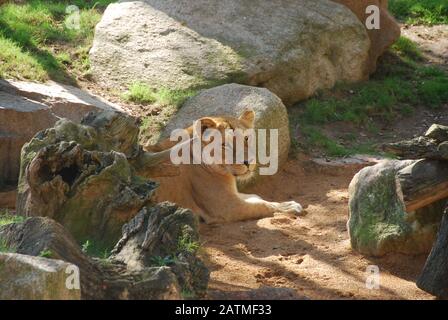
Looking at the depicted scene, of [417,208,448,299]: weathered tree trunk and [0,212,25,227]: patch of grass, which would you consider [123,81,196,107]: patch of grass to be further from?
[417,208,448,299]: weathered tree trunk

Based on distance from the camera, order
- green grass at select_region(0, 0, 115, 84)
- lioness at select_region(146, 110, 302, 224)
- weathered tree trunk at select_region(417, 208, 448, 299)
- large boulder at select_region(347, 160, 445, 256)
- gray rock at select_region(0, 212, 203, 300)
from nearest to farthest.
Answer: gray rock at select_region(0, 212, 203, 300) < weathered tree trunk at select_region(417, 208, 448, 299) < large boulder at select_region(347, 160, 445, 256) < lioness at select_region(146, 110, 302, 224) < green grass at select_region(0, 0, 115, 84)

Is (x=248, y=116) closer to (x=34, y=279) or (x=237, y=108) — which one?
(x=237, y=108)

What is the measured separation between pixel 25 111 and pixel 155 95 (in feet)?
7.22

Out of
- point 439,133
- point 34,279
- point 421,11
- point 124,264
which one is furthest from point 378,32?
point 34,279

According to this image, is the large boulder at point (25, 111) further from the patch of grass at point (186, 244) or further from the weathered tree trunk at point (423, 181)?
the weathered tree trunk at point (423, 181)

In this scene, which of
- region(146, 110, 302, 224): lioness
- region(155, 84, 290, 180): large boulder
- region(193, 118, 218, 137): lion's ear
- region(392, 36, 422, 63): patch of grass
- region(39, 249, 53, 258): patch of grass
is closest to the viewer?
region(39, 249, 53, 258): patch of grass

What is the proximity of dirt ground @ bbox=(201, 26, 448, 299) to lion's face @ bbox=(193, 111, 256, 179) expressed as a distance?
62 cm

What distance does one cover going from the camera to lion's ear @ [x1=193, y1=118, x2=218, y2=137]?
26.7ft

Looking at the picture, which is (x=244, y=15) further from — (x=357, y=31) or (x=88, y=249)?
(x=88, y=249)

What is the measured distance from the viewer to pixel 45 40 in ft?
37.2

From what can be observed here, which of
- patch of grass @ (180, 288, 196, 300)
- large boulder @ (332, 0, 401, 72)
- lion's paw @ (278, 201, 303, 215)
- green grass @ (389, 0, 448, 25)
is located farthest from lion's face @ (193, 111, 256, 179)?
green grass @ (389, 0, 448, 25)

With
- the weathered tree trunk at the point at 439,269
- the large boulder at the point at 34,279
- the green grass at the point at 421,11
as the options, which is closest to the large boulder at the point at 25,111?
the weathered tree trunk at the point at 439,269

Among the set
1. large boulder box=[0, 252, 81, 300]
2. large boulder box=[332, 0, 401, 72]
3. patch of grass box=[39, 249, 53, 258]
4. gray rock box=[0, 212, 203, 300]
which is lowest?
gray rock box=[0, 212, 203, 300]
